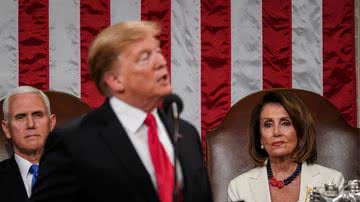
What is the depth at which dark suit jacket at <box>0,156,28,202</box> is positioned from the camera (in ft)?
12.0

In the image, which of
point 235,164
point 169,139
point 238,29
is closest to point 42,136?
point 235,164

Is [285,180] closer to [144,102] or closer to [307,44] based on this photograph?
[307,44]

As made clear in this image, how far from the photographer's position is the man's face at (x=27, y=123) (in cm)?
380

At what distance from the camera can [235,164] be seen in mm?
4148

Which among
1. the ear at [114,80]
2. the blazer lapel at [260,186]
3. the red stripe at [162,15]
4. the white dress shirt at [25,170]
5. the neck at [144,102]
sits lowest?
the blazer lapel at [260,186]

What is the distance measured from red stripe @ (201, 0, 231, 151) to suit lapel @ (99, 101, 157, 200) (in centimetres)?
232

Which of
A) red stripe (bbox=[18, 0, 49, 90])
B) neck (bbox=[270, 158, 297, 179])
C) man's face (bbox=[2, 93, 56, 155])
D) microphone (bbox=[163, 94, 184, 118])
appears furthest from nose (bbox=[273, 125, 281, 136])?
microphone (bbox=[163, 94, 184, 118])

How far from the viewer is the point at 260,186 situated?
151 inches

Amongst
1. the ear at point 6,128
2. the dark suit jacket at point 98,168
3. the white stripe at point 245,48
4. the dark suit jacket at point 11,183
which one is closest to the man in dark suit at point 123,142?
the dark suit jacket at point 98,168

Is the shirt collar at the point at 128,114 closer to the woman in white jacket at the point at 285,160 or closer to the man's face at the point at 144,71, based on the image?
the man's face at the point at 144,71

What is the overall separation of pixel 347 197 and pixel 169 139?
0.97m

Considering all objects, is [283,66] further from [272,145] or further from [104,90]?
[104,90]

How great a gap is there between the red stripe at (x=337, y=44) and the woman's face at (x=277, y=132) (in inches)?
33.3

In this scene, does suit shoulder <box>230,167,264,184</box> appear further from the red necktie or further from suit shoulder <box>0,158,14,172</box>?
the red necktie
